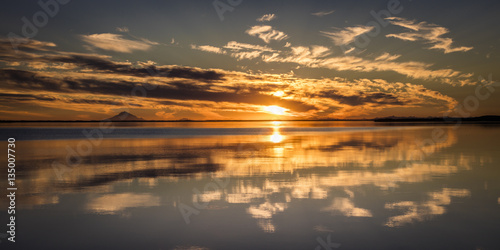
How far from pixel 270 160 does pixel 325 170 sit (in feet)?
16.6

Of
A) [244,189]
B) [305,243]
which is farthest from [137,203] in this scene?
[305,243]

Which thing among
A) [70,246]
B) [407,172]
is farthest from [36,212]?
[407,172]

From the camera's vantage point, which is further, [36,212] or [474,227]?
[36,212]

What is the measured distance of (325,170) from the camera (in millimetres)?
17344

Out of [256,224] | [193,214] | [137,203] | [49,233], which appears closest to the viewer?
[49,233]

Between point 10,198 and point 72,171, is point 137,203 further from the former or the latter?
point 72,171

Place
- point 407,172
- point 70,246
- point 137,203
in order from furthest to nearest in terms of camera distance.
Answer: point 407,172
point 137,203
point 70,246

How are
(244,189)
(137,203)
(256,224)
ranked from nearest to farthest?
1. (256,224)
2. (137,203)
3. (244,189)

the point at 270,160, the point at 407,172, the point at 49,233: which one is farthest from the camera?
the point at 270,160

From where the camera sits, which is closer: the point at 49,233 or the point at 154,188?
the point at 49,233

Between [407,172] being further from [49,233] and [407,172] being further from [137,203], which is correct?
[49,233]

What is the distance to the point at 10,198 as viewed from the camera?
11.6m

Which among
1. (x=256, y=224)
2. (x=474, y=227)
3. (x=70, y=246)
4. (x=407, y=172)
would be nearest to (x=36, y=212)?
(x=70, y=246)

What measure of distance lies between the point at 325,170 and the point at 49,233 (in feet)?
41.4
